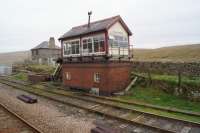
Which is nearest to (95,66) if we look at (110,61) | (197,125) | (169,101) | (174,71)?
(110,61)

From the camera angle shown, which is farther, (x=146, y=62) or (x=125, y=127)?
(x=146, y=62)

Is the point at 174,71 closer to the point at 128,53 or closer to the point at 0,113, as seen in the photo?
the point at 128,53

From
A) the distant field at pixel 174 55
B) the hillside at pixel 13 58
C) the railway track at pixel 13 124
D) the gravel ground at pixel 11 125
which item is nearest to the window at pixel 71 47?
the railway track at pixel 13 124

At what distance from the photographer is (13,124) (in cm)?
1188

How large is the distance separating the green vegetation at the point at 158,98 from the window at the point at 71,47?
851 cm

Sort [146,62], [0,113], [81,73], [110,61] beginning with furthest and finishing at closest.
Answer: [146,62], [81,73], [110,61], [0,113]

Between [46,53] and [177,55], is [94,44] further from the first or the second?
[46,53]

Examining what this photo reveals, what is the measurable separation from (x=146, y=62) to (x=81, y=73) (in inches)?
380

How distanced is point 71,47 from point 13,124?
14.5m

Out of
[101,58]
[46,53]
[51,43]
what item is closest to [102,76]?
[101,58]

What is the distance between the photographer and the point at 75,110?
14992mm

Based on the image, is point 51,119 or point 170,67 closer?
point 51,119

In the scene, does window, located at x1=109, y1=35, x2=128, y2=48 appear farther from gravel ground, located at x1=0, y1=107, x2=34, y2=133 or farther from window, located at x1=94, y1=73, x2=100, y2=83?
gravel ground, located at x1=0, y1=107, x2=34, y2=133

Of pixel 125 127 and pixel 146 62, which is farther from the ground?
pixel 146 62
